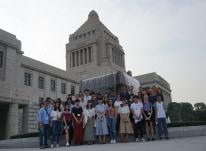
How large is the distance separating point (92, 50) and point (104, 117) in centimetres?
6076

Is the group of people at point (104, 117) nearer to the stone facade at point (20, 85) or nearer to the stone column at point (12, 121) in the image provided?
the stone facade at point (20, 85)

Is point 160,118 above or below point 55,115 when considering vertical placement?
below

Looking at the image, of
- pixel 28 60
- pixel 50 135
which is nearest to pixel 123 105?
pixel 50 135

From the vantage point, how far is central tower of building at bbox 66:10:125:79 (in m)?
70.1

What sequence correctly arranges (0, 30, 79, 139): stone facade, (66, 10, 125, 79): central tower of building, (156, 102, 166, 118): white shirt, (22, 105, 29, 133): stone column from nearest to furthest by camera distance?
(156, 102, 166, 118): white shirt, (0, 30, 79, 139): stone facade, (22, 105, 29, 133): stone column, (66, 10, 125, 79): central tower of building

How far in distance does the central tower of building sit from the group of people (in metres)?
54.7

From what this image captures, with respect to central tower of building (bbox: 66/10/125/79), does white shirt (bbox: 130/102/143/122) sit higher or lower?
lower

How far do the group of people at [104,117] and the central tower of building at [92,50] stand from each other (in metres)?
54.7

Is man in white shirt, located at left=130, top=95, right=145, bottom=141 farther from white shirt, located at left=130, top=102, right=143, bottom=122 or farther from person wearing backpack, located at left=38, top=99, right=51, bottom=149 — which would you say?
person wearing backpack, located at left=38, top=99, right=51, bottom=149

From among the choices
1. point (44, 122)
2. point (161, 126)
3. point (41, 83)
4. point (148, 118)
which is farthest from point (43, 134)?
point (41, 83)

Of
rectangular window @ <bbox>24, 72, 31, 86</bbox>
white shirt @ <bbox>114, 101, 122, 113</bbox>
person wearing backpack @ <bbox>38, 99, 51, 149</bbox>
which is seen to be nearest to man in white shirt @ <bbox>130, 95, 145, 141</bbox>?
white shirt @ <bbox>114, 101, 122, 113</bbox>

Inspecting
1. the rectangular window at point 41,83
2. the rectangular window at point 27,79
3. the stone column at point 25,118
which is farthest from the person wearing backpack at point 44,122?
the rectangular window at point 41,83

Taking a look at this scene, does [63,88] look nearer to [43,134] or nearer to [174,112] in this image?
[174,112]

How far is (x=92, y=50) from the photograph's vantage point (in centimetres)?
7144
